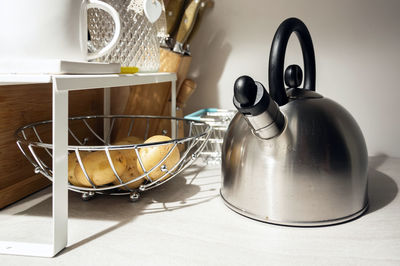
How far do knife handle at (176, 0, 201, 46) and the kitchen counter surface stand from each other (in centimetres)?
46

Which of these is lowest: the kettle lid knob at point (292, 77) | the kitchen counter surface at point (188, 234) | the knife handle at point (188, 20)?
the kitchen counter surface at point (188, 234)

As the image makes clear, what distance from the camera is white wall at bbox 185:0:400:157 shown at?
93 cm

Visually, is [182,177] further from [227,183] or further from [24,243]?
[24,243]

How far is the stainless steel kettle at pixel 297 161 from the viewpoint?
0.49 m

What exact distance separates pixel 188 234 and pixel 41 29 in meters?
0.33

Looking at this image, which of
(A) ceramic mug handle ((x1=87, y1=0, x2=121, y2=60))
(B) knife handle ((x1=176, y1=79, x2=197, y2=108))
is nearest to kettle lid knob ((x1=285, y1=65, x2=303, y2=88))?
(A) ceramic mug handle ((x1=87, y1=0, x2=121, y2=60))

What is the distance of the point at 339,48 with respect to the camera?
3.13ft

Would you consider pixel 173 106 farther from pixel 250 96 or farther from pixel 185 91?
pixel 250 96

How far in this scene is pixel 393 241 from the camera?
47 cm

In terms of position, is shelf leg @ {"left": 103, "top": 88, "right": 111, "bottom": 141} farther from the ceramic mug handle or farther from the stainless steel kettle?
the stainless steel kettle

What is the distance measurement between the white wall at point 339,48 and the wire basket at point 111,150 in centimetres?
29

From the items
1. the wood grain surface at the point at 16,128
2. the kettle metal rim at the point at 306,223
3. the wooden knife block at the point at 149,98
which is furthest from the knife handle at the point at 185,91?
the kettle metal rim at the point at 306,223

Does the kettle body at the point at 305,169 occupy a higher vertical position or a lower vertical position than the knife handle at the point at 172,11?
lower

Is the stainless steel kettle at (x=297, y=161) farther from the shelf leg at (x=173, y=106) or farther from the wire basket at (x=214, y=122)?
the shelf leg at (x=173, y=106)
